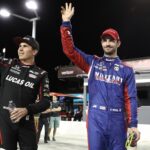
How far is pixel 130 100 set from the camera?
4.65 metres

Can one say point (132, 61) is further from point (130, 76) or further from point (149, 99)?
point (130, 76)

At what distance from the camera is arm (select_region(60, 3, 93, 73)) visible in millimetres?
4793

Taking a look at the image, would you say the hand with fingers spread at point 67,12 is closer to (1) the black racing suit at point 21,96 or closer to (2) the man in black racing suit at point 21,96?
(2) the man in black racing suit at point 21,96

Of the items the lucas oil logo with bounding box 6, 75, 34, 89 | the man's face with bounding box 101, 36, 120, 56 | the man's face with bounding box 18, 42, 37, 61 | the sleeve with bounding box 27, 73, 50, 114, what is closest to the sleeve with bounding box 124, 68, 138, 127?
the man's face with bounding box 101, 36, 120, 56

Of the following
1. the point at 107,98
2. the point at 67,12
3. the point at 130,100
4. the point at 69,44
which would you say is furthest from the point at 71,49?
the point at 130,100

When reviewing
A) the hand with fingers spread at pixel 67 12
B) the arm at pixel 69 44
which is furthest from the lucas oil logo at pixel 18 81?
the hand with fingers spread at pixel 67 12

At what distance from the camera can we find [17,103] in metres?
4.86

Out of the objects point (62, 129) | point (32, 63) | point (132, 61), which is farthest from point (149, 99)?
point (32, 63)

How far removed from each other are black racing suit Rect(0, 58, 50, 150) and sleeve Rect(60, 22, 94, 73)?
566mm

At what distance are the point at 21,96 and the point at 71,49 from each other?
2.56ft

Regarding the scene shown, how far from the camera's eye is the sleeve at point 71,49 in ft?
15.7

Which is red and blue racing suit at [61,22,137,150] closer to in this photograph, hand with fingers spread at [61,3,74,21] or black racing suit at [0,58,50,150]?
hand with fingers spread at [61,3,74,21]

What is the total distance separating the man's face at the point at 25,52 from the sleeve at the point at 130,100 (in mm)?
1224

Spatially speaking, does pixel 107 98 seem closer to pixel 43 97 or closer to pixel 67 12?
pixel 43 97
